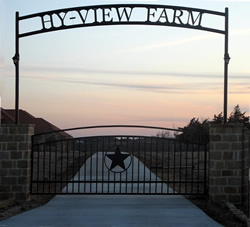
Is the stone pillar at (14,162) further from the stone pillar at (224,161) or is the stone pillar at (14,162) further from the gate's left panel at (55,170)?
the stone pillar at (224,161)

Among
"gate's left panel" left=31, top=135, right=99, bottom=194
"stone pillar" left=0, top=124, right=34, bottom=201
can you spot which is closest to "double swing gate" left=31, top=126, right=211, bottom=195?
"gate's left panel" left=31, top=135, right=99, bottom=194

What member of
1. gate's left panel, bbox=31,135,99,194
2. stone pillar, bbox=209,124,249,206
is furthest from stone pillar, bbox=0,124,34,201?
stone pillar, bbox=209,124,249,206

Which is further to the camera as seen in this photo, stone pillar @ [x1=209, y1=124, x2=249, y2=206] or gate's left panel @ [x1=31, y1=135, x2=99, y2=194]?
gate's left panel @ [x1=31, y1=135, x2=99, y2=194]

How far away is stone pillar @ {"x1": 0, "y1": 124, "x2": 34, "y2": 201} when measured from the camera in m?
9.82

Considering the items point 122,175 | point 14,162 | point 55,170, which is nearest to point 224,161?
point 55,170

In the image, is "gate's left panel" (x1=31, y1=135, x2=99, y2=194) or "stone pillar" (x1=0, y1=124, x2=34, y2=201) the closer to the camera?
"stone pillar" (x1=0, y1=124, x2=34, y2=201)

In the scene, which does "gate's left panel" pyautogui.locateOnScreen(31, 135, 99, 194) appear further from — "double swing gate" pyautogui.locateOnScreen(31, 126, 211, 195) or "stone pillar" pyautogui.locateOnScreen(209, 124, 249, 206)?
"stone pillar" pyautogui.locateOnScreen(209, 124, 249, 206)

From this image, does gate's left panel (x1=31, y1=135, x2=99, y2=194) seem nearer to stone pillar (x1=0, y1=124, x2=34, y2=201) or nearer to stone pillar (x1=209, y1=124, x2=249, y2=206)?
stone pillar (x1=0, y1=124, x2=34, y2=201)

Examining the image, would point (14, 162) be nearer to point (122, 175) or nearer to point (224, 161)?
point (224, 161)

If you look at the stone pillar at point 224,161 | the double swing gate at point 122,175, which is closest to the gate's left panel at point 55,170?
the double swing gate at point 122,175

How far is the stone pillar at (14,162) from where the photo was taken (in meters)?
9.82

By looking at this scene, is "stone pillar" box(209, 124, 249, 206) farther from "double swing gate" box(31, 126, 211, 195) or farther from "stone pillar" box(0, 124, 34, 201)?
"stone pillar" box(0, 124, 34, 201)

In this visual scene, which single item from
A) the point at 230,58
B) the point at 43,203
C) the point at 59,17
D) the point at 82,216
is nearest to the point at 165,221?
the point at 82,216

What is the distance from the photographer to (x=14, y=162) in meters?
9.83
